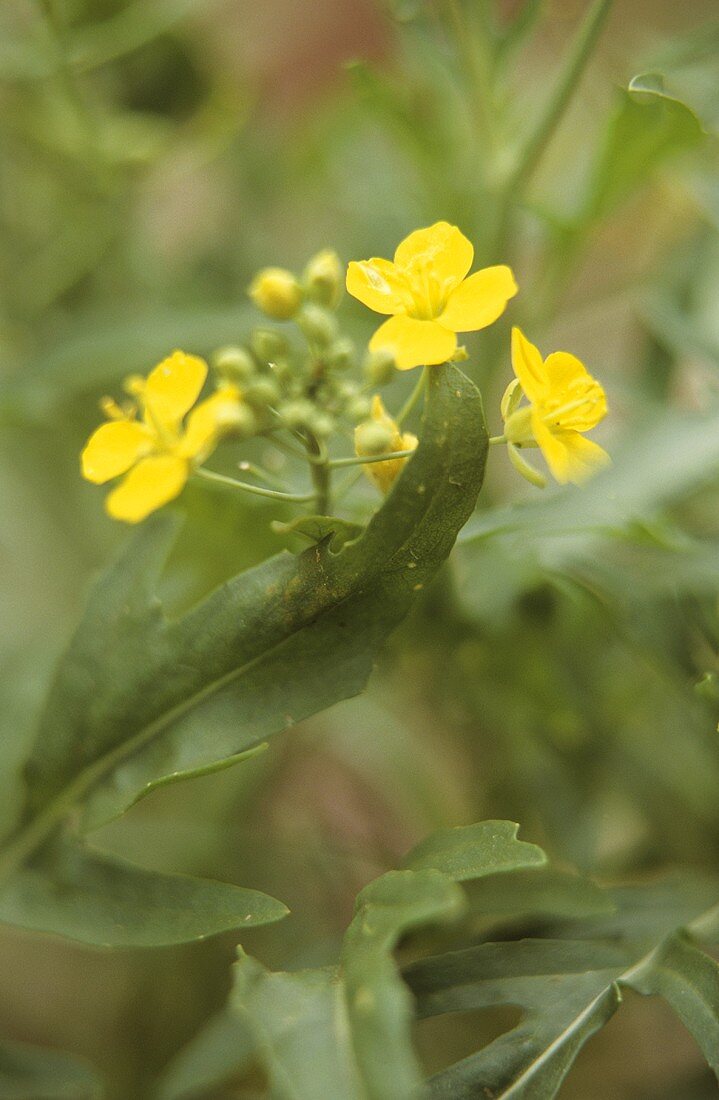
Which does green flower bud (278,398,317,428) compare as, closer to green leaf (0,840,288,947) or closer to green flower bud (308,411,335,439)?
green flower bud (308,411,335,439)

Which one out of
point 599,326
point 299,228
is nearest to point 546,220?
point 299,228

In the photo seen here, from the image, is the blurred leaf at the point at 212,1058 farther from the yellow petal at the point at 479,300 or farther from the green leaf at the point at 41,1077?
the yellow petal at the point at 479,300

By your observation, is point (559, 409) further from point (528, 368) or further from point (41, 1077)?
point (41, 1077)

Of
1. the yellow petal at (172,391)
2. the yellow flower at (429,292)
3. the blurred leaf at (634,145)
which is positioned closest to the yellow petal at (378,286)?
the yellow flower at (429,292)

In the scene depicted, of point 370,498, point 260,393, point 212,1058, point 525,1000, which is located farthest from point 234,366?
point 212,1058

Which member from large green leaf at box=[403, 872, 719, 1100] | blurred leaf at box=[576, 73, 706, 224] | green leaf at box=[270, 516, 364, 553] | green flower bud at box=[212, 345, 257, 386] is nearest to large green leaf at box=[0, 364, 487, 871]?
green leaf at box=[270, 516, 364, 553]

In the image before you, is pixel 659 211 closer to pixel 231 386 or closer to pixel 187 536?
pixel 187 536
